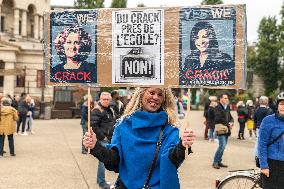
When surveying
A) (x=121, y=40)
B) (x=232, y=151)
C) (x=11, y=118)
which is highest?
(x=121, y=40)

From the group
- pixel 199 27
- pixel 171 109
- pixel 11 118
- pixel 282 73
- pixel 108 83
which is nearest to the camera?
pixel 171 109

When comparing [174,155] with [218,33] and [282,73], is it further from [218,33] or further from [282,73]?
[282,73]

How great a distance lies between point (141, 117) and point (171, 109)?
0.27 m

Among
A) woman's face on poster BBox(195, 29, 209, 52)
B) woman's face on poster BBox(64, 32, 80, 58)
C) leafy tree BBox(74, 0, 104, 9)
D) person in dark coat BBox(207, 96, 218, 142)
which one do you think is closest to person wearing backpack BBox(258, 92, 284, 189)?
woman's face on poster BBox(195, 29, 209, 52)

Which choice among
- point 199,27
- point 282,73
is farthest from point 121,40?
point 282,73

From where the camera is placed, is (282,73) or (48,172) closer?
(48,172)

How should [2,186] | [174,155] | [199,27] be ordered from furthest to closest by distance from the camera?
[2,186] → [199,27] → [174,155]

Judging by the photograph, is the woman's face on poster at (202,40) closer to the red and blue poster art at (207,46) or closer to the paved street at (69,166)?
the red and blue poster art at (207,46)

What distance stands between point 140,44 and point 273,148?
2.65 meters

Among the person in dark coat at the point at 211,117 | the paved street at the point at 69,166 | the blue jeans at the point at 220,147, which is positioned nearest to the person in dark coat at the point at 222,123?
the blue jeans at the point at 220,147

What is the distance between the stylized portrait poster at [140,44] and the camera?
4.16m

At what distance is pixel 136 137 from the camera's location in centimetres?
369

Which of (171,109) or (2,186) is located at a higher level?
(171,109)

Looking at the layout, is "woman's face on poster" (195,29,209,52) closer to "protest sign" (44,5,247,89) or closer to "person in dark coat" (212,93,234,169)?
"protest sign" (44,5,247,89)
